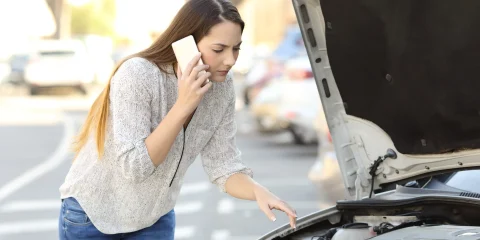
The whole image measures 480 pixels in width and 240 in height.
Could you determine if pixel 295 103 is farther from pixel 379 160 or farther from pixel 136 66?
pixel 136 66

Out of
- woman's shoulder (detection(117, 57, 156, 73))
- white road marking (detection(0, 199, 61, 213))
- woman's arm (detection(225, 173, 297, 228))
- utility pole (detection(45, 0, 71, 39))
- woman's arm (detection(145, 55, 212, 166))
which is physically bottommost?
white road marking (detection(0, 199, 61, 213))

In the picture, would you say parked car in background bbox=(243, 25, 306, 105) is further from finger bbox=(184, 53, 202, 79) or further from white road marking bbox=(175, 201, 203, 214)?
finger bbox=(184, 53, 202, 79)

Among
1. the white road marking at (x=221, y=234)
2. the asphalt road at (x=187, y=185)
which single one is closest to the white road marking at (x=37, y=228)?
the asphalt road at (x=187, y=185)

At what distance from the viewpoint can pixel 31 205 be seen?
11453 millimetres

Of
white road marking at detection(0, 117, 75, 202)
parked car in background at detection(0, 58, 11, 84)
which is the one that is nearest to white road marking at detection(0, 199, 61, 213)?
white road marking at detection(0, 117, 75, 202)

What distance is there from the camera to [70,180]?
3.95 m

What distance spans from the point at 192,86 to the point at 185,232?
6065mm

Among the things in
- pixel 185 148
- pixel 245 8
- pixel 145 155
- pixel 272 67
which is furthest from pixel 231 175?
pixel 245 8

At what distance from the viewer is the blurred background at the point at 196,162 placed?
32.6 ft

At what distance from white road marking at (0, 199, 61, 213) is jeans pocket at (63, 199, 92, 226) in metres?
7.21

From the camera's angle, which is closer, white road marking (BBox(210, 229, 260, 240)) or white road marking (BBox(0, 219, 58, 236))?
white road marking (BBox(210, 229, 260, 240))

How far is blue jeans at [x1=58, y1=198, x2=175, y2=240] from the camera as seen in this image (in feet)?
12.8

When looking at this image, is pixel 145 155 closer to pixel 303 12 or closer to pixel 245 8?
pixel 303 12

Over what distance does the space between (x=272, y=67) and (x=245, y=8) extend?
8068cm
